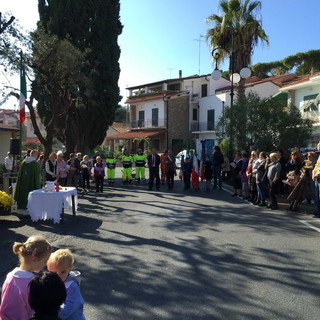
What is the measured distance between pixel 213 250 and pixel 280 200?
6.97 m

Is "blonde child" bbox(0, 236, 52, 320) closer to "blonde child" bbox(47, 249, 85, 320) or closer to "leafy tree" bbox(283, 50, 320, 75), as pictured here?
"blonde child" bbox(47, 249, 85, 320)

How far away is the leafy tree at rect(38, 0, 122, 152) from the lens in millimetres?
20484

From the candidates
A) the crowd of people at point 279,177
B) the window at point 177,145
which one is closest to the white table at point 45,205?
the crowd of people at point 279,177

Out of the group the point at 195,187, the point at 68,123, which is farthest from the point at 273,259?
the point at 68,123

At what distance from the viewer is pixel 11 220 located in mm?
9453

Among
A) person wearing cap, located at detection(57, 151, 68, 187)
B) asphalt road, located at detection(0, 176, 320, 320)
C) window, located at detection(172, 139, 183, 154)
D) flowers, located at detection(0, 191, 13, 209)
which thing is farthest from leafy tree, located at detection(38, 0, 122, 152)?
window, located at detection(172, 139, 183, 154)

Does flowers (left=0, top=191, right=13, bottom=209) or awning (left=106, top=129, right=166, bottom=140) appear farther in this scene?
awning (left=106, top=129, right=166, bottom=140)

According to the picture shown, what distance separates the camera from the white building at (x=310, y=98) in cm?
2697

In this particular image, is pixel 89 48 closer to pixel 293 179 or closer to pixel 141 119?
pixel 293 179

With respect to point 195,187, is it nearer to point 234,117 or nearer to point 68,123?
point 234,117

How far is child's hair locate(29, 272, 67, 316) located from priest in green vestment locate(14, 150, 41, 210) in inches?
308

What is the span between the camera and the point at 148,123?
1871 inches

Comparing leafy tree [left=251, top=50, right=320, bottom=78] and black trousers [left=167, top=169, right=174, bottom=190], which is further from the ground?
leafy tree [left=251, top=50, right=320, bottom=78]

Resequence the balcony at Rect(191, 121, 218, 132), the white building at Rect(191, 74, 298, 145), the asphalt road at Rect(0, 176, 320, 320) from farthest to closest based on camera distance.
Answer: the balcony at Rect(191, 121, 218, 132), the white building at Rect(191, 74, 298, 145), the asphalt road at Rect(0, 176, 320, 320)
